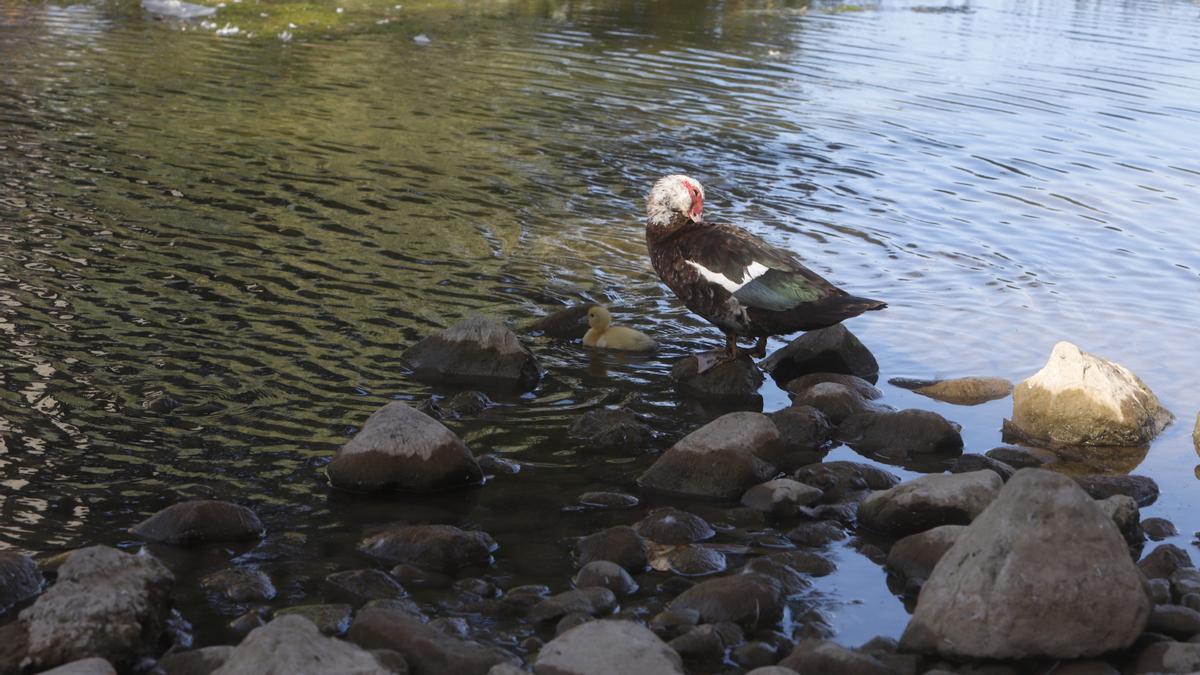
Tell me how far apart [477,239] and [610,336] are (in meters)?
3.36

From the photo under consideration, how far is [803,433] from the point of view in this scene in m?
9.00

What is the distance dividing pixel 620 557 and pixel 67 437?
362 cm

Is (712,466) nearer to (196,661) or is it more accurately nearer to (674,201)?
(674,201)

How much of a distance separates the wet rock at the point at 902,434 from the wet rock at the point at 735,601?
2731 millimetres

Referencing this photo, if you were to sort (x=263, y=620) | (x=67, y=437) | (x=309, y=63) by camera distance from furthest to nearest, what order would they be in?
(x=309, y=63), (x=67, y=437), (x=263, y=620)

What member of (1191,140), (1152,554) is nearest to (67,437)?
(1152,554)

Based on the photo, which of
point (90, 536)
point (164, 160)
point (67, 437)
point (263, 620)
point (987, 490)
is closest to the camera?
point (263, 620)

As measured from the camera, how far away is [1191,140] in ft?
68.9

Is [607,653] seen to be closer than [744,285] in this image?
Yes

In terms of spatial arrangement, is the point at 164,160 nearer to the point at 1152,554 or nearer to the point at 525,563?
the point at 525,563

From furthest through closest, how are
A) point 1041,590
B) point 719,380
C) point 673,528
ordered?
1. point 719,380
2. point 673,528
3. point 1041,590

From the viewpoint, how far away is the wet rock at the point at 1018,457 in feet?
28.5

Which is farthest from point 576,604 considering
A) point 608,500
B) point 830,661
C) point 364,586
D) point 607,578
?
point 608,500

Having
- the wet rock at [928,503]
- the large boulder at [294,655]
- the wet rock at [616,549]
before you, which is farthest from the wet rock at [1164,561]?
the large boulder at [294,655]
